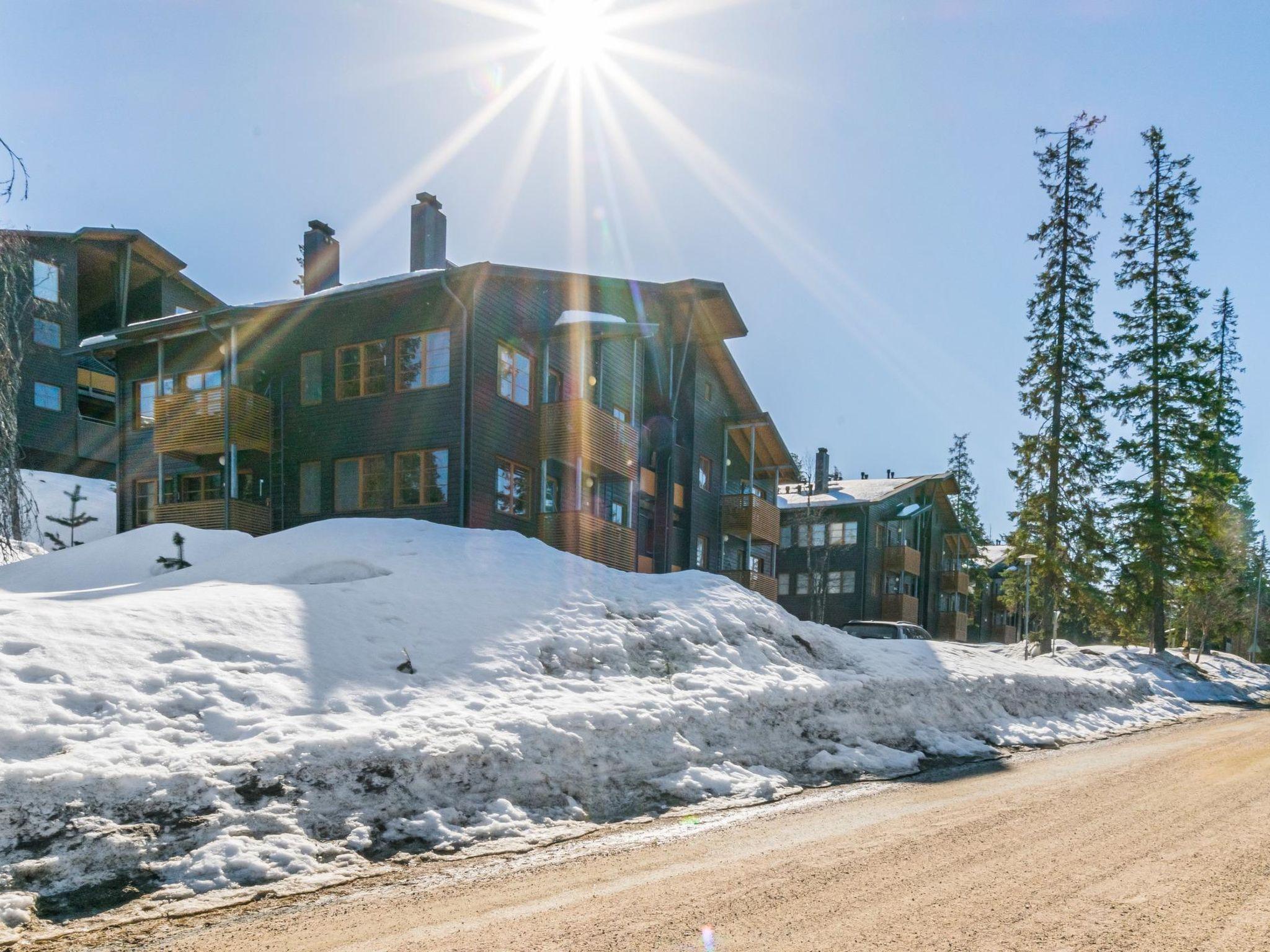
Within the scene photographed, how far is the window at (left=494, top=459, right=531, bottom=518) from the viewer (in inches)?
810

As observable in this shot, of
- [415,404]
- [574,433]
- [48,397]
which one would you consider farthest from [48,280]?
[574,433]

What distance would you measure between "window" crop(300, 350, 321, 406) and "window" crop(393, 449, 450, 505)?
3126mm

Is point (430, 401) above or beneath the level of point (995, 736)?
above

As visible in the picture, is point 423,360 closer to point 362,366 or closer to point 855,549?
point 362,366

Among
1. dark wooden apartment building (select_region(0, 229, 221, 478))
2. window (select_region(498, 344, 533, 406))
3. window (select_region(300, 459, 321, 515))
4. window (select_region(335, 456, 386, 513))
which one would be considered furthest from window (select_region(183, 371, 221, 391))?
dark wooden apartment building (select_region(0, 229, 221, 478))

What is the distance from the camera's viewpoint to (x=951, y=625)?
48.8 meters

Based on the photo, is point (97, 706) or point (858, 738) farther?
point (858, 738)

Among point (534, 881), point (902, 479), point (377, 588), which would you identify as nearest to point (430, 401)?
point (377, 588)

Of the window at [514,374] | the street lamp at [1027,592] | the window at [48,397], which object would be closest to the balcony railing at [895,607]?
the street lamp at [1027,592]

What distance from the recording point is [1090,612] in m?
31.5

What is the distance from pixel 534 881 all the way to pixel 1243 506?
2469 inches

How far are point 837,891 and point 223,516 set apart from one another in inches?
780

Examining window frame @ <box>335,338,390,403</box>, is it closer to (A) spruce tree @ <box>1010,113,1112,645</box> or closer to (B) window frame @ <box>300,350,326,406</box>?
(B) window frame @ <box>300,350,326,406</box>

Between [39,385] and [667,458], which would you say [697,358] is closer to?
[667,458]
